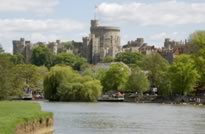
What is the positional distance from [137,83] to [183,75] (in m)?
24.3

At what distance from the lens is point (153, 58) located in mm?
171625

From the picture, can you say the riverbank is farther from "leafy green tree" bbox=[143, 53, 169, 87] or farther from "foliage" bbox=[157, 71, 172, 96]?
"leafy green tree" bbox=[143, 53, 169, 87]

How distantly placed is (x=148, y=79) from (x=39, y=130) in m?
121

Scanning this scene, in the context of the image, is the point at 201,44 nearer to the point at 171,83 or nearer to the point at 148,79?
the point at 171,83

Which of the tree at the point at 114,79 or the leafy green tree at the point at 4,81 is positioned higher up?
the tree at the point at 114,79

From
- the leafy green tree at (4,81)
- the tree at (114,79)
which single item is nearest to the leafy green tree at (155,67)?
the tree at (114,79)

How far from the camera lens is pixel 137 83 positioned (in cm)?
15425

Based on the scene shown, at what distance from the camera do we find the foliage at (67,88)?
415 feet

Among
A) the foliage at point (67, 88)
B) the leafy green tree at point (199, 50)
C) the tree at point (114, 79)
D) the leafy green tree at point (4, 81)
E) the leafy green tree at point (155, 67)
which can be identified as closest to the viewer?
the leafy green tree at point (4, 81)

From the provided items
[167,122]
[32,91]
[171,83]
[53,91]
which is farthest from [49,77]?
[167,122]

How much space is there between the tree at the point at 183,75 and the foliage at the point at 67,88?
1554cm

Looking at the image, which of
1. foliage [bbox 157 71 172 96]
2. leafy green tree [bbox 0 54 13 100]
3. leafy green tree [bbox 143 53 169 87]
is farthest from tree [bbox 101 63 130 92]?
leafy green tree [bbox 0 54 13 100]

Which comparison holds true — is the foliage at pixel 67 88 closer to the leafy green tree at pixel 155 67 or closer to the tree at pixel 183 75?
the tree at pixel 183 75

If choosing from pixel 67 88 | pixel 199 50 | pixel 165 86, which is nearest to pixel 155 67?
pixel 165 86
